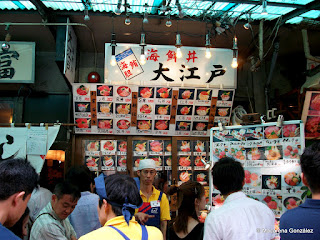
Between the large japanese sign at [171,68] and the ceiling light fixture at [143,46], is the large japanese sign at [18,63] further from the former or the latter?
the ceiling light fixture at [143,46]

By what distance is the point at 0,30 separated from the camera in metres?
7.06

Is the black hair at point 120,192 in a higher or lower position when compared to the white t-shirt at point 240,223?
higher

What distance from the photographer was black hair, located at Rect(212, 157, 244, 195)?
286cm

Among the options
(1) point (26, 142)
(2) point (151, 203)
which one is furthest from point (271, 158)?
(1) point (26, 142)

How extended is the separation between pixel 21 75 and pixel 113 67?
2.23m

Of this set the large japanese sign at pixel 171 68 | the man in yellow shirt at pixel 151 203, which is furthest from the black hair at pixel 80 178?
the large japanese sign at pixel 171 68

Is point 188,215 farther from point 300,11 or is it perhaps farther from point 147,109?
point 300,11

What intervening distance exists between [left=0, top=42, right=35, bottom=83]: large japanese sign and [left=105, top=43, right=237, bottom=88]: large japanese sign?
1874mm

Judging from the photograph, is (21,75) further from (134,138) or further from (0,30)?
(134,138)

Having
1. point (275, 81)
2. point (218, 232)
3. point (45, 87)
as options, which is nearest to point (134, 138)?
point (45, 87)

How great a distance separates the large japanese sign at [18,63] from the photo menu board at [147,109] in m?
1.21

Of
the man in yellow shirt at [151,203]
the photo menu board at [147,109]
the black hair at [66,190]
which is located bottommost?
the man in yellow shirt at [151,203]

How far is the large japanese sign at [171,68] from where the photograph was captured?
7035mm

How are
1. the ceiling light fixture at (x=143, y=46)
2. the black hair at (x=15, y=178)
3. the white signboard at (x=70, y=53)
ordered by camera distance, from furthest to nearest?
the white signboard at (x=70, y=53)
the ceiling light fixture at (x=143, y=46)
the black hair at (x=15, y=178)
